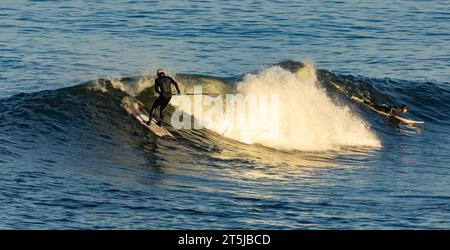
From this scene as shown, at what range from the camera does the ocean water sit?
15.7 metres

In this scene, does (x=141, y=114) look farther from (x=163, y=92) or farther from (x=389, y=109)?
(x=389, y=109)

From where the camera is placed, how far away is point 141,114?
22.2 m

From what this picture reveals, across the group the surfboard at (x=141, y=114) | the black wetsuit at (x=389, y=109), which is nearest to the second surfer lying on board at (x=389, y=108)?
the black wetsuit at (x=389, y=109)

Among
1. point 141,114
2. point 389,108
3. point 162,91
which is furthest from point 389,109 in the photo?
point 162,91

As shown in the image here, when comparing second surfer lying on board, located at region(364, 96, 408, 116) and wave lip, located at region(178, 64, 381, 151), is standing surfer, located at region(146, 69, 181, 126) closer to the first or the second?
wave lip, located at region(178, 64, 381, 151)

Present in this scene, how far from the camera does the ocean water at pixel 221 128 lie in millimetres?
15703

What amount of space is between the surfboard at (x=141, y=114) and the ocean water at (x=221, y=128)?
233 millimetres

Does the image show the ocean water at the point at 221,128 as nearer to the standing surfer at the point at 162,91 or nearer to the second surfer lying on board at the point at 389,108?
the second surfer lying on board at the point at 389,108

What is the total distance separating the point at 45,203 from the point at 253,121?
9403mm

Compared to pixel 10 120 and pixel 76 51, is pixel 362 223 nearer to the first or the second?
pixel 10 120

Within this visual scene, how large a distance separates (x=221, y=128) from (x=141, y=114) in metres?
2.20

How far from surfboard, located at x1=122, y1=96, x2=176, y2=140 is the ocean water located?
0.23m

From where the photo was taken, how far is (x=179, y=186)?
1733 cm
